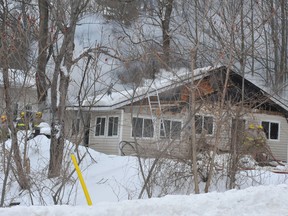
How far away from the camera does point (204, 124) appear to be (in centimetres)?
1094

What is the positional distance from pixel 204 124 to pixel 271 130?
1451cm

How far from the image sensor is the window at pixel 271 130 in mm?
24125

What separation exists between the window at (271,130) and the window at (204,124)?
13.6 m

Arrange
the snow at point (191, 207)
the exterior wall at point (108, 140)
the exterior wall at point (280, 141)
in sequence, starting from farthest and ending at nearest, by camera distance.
A: the exterior wall at point (280, 141) < the exterior wall at point (108, 140) < the snow at point (191, 207)

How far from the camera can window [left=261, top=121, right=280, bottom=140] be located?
79.2 feet

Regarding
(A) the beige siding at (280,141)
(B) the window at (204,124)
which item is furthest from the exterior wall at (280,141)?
(B) the window at (204,124)

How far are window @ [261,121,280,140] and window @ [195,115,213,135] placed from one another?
13.6m

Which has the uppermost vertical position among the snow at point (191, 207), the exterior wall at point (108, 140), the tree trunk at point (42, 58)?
the tree trunk at point (42, 58)

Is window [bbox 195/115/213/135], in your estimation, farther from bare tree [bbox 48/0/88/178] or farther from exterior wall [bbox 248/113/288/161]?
exterior wall [bbox 248/113/288/161]

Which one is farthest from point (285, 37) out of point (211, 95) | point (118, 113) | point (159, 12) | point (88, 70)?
point (88, 70)

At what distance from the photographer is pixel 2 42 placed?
855cm

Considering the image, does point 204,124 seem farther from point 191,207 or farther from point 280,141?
point 280,141

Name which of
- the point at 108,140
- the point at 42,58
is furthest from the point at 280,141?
the point at 42,58

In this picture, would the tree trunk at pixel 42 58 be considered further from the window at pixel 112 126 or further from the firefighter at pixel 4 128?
the window at pixel 112 126
